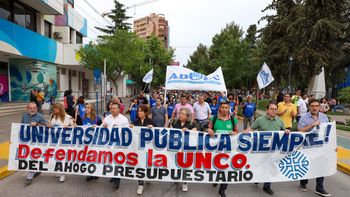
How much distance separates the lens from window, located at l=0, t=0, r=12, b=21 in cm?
1678

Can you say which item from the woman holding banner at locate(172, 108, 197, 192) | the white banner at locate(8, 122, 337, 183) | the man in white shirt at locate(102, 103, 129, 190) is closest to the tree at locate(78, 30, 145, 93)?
the man in white shirt at locate(102, 103, 129, 190)

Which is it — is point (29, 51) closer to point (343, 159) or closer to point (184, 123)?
point (184, 123)

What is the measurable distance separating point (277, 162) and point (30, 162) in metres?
4.71

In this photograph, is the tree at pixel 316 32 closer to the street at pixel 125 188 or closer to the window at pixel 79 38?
the street at pixel 125 188

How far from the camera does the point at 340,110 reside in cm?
2619

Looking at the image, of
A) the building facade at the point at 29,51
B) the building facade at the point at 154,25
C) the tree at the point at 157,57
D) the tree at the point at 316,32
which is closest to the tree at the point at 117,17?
the tree at the point at 157,57

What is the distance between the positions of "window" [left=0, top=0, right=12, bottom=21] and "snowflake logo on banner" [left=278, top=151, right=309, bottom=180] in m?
18.8

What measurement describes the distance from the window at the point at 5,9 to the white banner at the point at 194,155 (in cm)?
1587

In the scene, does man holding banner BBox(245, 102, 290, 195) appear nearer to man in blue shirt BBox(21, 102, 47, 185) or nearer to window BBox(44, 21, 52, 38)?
man in blue shirt BBox(21, 102, 47, 185)

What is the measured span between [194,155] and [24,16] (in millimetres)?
19634

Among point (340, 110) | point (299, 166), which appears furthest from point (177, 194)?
point (340, 110)

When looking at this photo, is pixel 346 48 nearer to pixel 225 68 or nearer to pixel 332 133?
pixel 225 68

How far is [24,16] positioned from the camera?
1925 cm

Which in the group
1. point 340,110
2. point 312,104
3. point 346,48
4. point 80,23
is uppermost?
point 80,23
